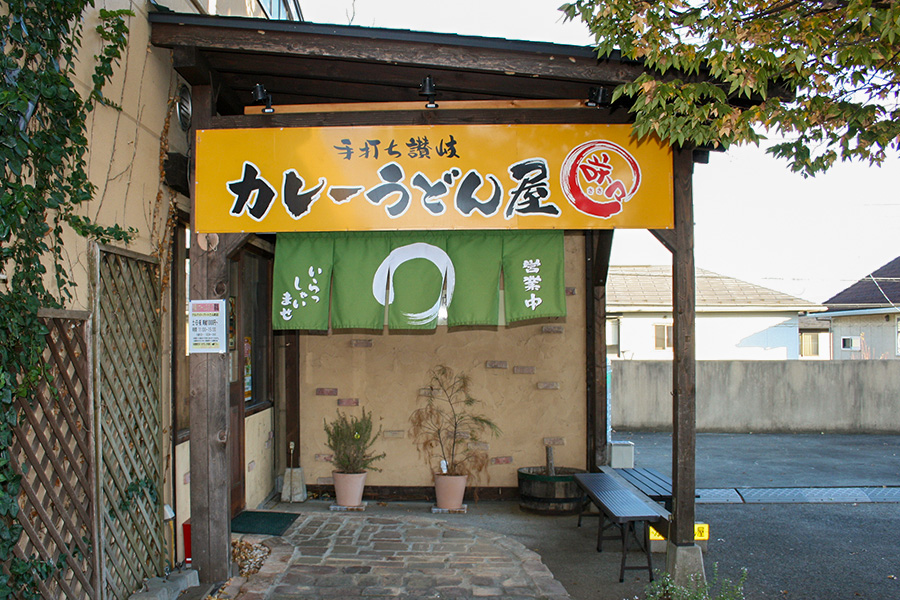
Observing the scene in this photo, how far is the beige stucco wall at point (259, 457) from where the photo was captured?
7.10 metres

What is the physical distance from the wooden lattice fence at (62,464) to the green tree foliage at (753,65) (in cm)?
402

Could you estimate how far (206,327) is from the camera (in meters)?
5.03

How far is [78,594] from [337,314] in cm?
281

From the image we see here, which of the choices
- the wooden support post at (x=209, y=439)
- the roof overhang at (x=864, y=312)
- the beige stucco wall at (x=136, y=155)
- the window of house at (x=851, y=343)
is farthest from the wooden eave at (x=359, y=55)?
the window of house at (x=851, y=343)

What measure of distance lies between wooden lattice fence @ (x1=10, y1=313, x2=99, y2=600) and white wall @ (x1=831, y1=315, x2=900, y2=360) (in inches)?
825

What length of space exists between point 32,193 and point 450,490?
554 cm

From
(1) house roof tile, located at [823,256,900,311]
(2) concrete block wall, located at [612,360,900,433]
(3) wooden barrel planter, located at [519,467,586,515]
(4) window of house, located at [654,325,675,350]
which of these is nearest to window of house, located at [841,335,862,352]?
(1) house roof tile, located at [823,256,900,311]

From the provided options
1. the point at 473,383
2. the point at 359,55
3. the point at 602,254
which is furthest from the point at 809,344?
the point at 359,55

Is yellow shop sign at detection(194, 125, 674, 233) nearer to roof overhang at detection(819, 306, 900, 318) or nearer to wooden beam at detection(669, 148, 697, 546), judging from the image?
wooden beam at detection(669, 148, 697, 546)

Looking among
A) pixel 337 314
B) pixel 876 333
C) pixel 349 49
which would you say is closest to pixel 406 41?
pixel 349 49

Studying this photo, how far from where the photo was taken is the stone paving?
5.02 meters

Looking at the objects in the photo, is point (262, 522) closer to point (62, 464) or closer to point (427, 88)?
point (62, 464)

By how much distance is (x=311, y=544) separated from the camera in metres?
6.13

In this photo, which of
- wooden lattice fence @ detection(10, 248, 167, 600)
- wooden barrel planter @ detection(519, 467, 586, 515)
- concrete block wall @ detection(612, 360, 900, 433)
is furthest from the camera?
concrete block wall @ detection(612, 360, 900, 433)
